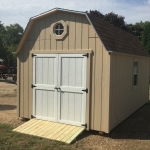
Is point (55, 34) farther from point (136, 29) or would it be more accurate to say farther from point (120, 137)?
point (136, 29)

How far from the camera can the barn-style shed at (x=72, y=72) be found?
6719 mm

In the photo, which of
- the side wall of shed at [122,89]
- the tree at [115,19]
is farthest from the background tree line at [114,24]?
the side wall of shed at [122,89]

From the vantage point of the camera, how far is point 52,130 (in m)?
6.88

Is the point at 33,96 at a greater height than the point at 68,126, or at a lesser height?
greater

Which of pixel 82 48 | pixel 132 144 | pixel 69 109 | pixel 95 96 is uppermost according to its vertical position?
pixel 82 48

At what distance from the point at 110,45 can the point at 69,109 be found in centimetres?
238

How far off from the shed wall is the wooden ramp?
1.92 ft

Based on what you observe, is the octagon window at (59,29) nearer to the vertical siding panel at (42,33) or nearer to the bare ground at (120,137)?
the vertical siding panel at (42,33)

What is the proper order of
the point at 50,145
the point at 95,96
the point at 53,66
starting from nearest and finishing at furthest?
the point at 50,145, the point at 95,96, the point at 53,66

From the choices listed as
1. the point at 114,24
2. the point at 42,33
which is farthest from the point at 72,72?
the point at 114,24

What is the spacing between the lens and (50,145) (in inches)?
231

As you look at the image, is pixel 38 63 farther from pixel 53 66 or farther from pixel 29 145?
pixel 29 145

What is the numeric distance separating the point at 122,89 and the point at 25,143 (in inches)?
145

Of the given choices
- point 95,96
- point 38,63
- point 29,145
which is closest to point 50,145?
point 29,145
